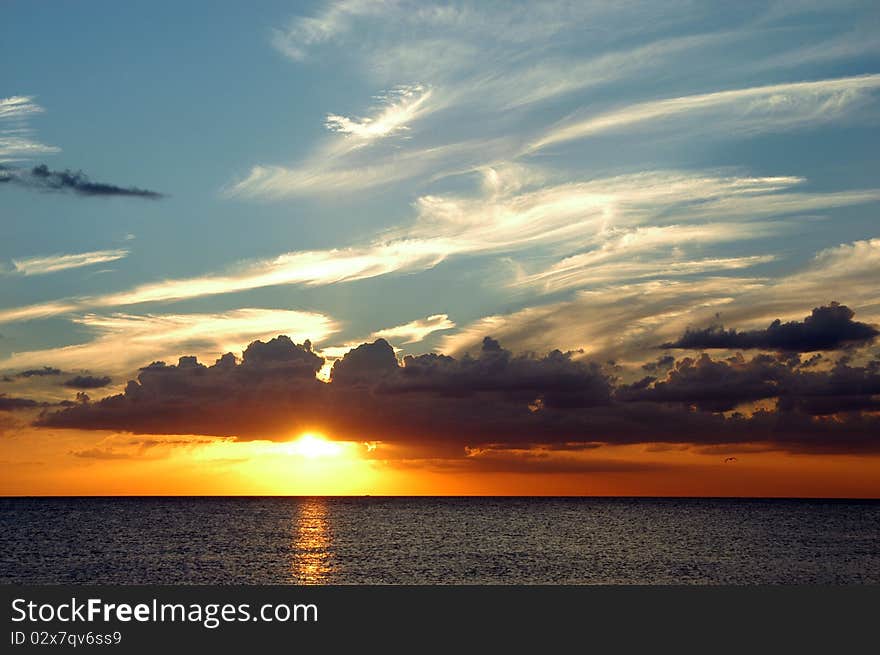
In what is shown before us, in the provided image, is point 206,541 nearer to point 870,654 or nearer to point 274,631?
point 274,631

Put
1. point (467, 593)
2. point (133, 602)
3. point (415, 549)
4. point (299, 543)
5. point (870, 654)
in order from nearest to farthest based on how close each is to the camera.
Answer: point (870, 654) < point (133, 602) < point (467, 593) < point (415, 549) < point (299, 543)

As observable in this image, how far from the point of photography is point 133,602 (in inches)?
2050

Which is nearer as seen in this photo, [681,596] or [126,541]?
[681,596]

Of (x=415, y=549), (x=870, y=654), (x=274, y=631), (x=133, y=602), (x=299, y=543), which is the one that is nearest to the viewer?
(x=870, y=654)

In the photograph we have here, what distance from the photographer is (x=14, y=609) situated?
51219mm

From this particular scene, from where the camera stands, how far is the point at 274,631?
48.2m

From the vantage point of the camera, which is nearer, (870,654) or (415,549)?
(870,654)

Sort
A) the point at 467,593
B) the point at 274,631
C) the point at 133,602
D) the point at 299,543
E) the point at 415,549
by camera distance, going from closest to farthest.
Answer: the point at 274,631 → the point at 133,602 → the point at 467,593 → the point at 415,549 → the point at 299,543

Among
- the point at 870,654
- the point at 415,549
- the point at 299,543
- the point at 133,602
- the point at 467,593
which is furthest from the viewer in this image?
the point at 299,543

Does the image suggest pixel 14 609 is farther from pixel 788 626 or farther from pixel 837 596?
pixel 837 596

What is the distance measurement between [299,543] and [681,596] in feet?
321

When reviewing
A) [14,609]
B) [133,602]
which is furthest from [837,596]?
[14,609]

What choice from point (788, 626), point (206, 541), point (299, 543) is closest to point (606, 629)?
point (788, 626)

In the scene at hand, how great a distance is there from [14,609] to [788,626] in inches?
1639
